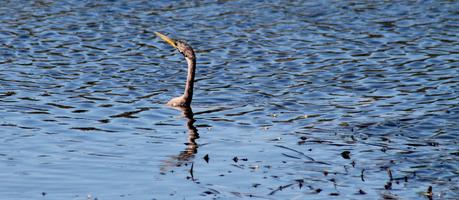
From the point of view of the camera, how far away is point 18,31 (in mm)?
27703

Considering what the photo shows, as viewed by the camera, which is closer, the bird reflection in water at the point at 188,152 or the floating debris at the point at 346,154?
the bird reflection in water at the point at 188,152

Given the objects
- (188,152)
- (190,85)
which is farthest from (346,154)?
(190,85)

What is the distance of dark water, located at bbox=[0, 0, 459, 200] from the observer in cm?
1377

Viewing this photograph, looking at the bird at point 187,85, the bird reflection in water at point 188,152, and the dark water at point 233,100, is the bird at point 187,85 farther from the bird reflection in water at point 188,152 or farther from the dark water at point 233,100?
the bird reflection in water at point 188,152

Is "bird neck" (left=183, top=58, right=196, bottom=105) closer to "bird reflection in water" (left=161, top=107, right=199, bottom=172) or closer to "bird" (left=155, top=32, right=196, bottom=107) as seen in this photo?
"bird" (left=155, top=32, right=196, bottom=107)

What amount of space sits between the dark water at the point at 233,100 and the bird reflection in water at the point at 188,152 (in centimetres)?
2

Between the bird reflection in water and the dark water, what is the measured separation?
0.08ft

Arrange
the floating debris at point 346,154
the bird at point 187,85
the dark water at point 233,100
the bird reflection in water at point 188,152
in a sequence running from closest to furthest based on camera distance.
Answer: the dark water at point 233,100, the bird reflection in water at point 188,152, the floating debris at point 346,154, the bird at point 187,85

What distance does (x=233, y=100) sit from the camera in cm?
2014

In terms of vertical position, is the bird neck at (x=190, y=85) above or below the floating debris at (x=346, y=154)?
below

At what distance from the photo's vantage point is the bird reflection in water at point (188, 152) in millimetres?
14695

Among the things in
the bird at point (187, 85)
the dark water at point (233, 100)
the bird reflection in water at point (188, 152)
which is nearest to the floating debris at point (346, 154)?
the dark water at point (233, 100)

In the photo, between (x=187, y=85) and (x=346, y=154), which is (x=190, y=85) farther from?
(x=346, y=154)

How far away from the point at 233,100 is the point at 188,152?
15.4 feet
